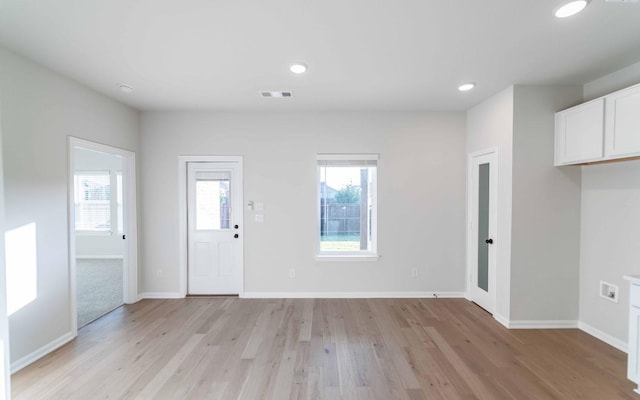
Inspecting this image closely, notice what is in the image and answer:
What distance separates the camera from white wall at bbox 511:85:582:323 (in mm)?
3051

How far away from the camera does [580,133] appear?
275cm

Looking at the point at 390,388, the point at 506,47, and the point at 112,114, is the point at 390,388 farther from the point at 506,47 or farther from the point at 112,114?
the point at 112,114

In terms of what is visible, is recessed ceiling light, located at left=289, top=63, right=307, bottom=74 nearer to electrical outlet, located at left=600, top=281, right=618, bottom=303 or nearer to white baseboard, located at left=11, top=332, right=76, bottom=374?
white baseboard, located at left=11, top=332, right=76, bottom=374

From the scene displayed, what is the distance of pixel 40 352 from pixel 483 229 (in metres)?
5.06

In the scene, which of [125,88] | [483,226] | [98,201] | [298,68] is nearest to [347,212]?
[483,226]

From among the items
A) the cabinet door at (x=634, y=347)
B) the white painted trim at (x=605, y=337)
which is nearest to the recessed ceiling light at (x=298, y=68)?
the cabinet door at (x=634, y=347)

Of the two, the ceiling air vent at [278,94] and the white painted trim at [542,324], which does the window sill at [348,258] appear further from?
the ceiling air vent at [278,94]

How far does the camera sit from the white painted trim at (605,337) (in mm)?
2617

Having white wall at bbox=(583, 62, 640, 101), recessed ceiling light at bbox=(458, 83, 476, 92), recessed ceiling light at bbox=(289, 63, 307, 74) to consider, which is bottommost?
white wall at bbox=(583, 62, 640, 101)

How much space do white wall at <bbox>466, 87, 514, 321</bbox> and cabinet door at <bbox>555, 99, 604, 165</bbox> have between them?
475 millimetres

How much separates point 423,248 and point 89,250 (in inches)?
293

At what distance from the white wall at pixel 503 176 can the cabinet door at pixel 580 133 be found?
48 centimetres

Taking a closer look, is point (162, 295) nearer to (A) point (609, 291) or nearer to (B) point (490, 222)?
(B) point (490, 222)

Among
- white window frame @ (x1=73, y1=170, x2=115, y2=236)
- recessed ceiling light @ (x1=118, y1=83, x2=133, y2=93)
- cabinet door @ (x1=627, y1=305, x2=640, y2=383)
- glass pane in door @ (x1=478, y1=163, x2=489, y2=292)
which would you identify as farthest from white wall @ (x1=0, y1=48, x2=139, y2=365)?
cabinet door @ (x1=627, y1=305, x2=640, y2=383)
